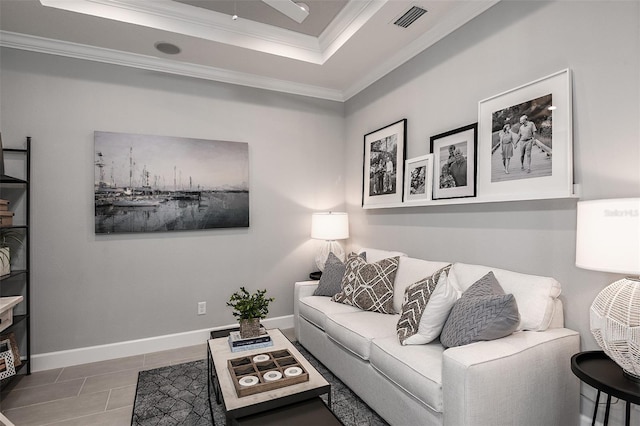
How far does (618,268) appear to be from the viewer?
4.66ft

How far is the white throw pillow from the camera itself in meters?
1.95

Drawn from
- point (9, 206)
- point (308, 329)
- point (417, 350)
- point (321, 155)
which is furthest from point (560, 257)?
point (9, 206)

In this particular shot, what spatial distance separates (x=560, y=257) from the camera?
6.51 ft

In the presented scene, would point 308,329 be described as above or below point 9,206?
below

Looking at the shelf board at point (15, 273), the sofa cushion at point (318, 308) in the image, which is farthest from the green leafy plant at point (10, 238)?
the sofa cushion at point (318, 308)

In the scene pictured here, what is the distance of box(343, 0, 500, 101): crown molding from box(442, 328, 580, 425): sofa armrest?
2.20 meters

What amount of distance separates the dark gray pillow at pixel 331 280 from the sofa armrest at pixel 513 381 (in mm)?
1575

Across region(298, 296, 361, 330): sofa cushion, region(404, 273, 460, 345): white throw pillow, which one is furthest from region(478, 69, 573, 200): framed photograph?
region(298, 296, 361, 330): sofa cushion

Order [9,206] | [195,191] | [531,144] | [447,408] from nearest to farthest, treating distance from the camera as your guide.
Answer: [447,408], [531,144], [9,206], [195,191]

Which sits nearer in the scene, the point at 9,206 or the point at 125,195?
the point at 9,206

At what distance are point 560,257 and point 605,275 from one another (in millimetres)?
230

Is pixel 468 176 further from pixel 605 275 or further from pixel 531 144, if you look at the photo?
pixel 605 275

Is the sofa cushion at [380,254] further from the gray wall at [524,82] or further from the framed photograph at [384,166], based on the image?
the framed photograph at [384,166]

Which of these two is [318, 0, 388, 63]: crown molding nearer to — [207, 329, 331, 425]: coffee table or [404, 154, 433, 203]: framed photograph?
[404, 154, 433, 203]: framed photograph
